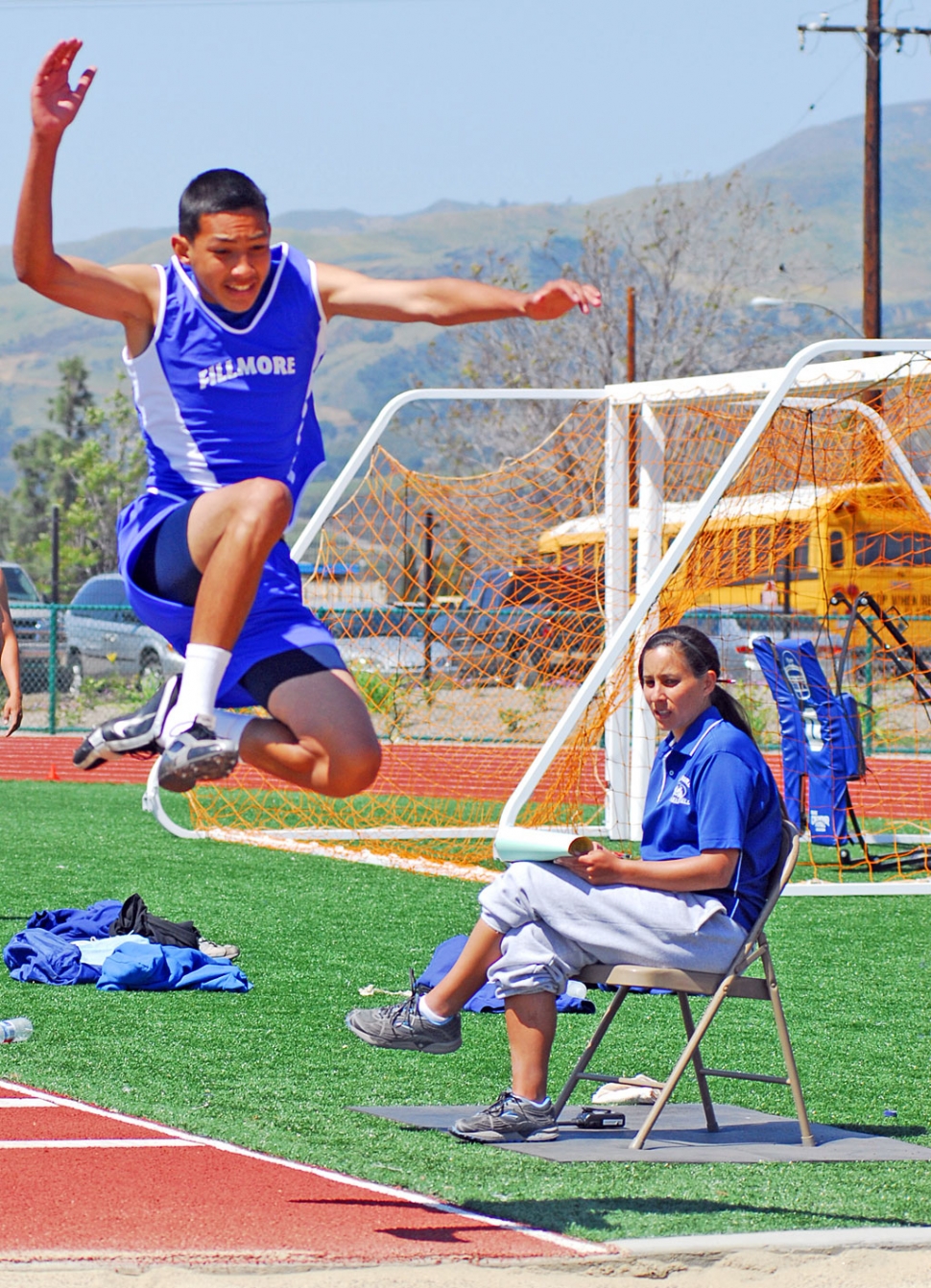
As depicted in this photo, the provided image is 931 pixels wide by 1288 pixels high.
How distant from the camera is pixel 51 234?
412 cm

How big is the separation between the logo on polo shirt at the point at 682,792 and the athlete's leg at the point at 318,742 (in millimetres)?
1439

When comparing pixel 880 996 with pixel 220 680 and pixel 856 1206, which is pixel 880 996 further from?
pixel 220 680

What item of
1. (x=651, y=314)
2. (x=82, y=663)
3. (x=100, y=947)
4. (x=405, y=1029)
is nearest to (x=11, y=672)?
(x=100, y=947)

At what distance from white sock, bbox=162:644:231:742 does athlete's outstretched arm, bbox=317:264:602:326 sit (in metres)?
0.90

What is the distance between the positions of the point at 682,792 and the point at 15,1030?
8.58ft

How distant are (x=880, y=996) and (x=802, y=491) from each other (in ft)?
20.6

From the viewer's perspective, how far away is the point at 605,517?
513 inches

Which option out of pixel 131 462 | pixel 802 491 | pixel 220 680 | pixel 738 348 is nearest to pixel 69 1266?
pixel 220 680

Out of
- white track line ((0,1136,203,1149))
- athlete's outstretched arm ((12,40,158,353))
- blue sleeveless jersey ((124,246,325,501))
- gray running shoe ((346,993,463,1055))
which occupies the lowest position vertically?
white track line ((0,1136,203,1149))

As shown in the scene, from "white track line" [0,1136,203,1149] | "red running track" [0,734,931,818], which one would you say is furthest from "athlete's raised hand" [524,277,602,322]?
"red running track" [0,734,931,818]

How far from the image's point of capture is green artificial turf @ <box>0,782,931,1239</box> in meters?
4.73

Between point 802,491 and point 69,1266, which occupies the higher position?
point 802,491

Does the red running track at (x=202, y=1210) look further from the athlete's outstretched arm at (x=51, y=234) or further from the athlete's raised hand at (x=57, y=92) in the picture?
the athlete's raised hand at (x=57, y=92)

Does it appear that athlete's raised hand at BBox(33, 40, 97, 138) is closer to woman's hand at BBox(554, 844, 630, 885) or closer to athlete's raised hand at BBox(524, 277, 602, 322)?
athlete's raised hand at BBox(524, 277, 602, 322)
